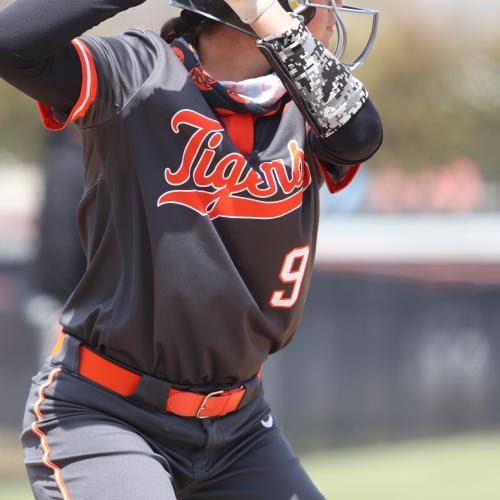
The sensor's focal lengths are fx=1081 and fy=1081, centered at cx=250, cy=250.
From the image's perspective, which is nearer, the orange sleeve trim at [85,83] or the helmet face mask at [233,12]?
the orange sleeve trim at [85,83]

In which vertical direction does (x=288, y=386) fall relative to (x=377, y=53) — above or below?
above

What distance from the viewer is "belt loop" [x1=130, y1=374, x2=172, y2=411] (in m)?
2.55

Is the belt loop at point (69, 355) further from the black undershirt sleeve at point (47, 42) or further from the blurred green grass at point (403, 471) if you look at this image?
the blurred green grass at point (403, 471)

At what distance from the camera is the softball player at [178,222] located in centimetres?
244

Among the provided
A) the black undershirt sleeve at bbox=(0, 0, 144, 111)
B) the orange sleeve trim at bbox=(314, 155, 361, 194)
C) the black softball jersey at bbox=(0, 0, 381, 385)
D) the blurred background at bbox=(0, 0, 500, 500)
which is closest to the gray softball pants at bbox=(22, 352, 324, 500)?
the black softball jersey at bbox=(0, 0, 381, 385)

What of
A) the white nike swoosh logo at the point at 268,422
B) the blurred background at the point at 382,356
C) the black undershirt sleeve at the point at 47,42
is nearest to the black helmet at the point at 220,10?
the black undershirt sleeve at the point at 47,42

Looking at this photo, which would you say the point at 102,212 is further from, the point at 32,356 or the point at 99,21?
the point at 32,356

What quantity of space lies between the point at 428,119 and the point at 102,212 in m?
16.7

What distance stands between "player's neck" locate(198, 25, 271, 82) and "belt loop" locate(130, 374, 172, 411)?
769 millimetres

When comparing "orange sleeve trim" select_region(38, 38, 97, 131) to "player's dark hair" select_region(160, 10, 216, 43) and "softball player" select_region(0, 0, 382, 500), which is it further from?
"player's dark hair" select_region(160, 10, 216, 43)

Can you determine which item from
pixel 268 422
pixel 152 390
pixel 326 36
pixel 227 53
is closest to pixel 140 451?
pixel 152 390

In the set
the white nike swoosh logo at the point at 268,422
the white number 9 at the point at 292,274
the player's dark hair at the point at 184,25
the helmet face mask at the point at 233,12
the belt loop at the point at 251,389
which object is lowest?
the white nike swoosh logo at the point at 268,422

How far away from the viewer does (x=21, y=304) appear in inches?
289

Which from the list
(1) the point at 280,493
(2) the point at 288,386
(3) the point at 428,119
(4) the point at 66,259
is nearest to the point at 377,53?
(3) the point at 428,119
